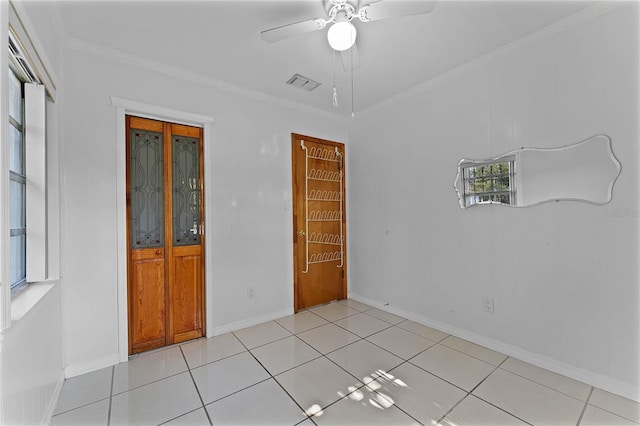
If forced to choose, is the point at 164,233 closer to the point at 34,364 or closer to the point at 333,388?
the point at 34,364

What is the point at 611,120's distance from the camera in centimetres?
195

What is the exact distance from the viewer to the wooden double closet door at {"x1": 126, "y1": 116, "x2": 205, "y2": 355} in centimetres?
259

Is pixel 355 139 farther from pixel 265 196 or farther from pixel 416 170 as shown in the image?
pixel 265 196

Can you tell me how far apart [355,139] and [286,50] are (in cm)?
182

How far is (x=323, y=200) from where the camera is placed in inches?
154

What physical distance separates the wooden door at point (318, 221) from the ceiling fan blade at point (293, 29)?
1.79m

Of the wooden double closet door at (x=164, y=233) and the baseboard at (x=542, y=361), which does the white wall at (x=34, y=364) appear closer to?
the wooden double closet door at (x=164, y=233)

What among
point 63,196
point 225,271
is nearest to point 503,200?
point 225,271

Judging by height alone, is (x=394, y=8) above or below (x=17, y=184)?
above

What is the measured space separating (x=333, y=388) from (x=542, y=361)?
5.65 feet

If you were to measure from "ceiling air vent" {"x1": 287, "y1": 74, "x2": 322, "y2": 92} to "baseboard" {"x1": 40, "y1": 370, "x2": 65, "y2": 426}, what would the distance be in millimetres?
3235

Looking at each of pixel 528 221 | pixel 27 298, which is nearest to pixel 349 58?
pixel 528 221

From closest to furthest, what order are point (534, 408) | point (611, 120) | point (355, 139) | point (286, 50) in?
point (534, 408) → point (611, 120) → point (286, 50) → point (355, 139)

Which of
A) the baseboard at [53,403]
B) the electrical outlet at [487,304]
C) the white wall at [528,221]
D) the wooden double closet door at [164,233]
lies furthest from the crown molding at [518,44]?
the baseboard at [53,403]
